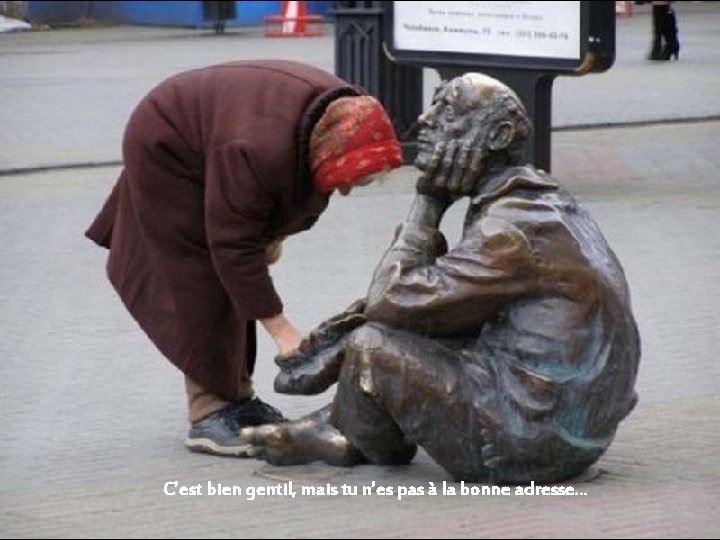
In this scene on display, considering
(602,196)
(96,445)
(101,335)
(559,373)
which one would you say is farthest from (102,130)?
(559,373)

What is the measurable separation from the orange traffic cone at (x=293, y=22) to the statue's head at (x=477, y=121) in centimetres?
2128

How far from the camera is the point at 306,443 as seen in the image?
588cm

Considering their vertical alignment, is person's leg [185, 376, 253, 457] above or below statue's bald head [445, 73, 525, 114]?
below

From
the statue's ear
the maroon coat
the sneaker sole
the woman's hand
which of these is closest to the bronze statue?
the statue's ear

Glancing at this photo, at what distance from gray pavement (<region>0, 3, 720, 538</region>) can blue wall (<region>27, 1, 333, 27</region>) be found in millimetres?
12771

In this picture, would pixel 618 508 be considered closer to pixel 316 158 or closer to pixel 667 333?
pixel 316 158

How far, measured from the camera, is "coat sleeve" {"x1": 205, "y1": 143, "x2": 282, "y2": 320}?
5.72 meters

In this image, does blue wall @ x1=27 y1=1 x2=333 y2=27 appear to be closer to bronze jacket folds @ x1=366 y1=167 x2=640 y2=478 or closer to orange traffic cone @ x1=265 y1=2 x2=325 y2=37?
orange traffic cone @ x1=265 y1=2 x2=325 y2=37

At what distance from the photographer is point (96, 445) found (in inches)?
253

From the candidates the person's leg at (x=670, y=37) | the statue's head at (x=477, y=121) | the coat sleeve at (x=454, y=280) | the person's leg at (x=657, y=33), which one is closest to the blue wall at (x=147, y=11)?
the person's leg at (x=657, y=33)

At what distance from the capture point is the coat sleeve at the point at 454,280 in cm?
534

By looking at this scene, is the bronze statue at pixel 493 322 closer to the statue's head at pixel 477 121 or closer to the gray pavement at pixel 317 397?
the statue's head at pixel 477 121

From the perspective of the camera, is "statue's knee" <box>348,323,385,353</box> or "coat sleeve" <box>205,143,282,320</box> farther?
"coat sleeve" <box>205,143,282,320</box>

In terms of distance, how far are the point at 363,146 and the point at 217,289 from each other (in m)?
0.72
